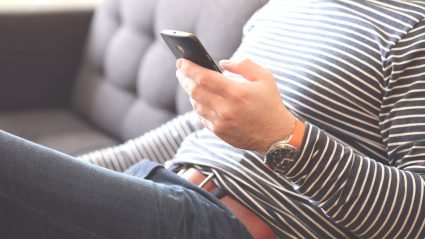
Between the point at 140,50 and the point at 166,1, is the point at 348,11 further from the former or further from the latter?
the point at 140,50

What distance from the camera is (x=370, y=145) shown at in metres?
0.85

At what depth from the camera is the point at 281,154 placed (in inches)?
28.1

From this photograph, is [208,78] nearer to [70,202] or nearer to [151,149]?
[70,202]

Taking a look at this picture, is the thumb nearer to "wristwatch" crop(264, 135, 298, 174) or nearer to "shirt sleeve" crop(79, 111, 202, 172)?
"wristwatch" crop(264, 135, 298, 174)

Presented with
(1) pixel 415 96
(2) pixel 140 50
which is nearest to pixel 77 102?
(2) pixel 140 50

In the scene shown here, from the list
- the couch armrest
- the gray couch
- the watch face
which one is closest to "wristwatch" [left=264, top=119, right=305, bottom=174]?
the watch face

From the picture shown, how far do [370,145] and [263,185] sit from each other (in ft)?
0.57

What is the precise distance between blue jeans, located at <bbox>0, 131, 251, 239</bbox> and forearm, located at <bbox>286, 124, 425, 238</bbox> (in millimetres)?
184

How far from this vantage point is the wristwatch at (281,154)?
0.71 meters

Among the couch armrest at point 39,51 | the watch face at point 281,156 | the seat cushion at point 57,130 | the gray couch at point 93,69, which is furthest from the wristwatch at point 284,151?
the couch armrest at point 39,51

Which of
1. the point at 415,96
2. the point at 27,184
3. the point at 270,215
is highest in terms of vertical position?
the point at 415,96

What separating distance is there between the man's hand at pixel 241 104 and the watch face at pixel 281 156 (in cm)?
1

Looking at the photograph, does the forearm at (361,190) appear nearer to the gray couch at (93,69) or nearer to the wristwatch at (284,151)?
the wristwatch at (284,151)

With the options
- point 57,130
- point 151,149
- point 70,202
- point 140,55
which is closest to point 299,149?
point 70,202
